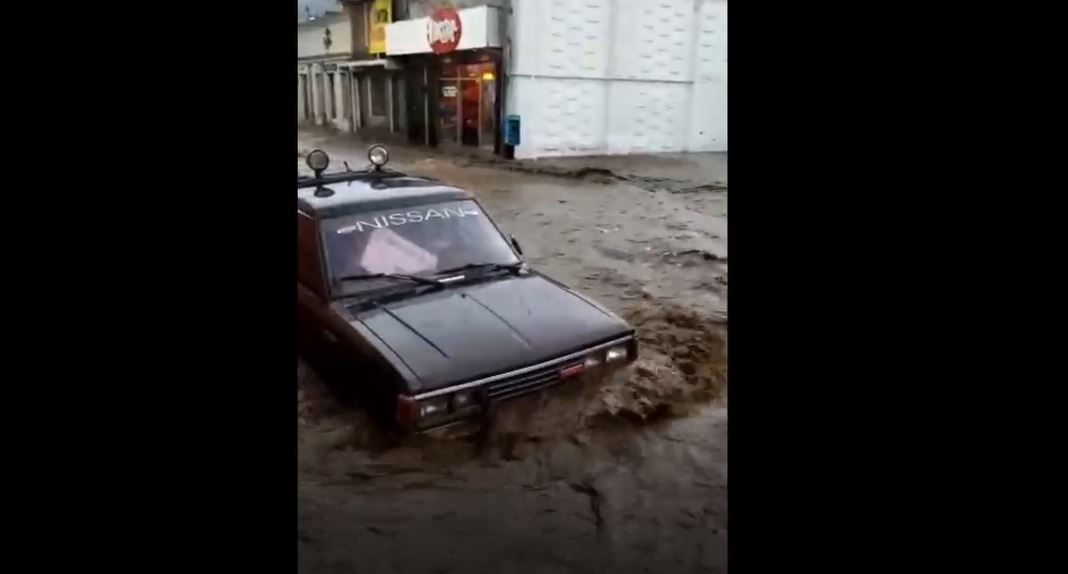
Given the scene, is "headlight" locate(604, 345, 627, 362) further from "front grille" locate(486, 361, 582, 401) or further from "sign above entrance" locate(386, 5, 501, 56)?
"sign above entrance" locate(386, 5, 501, 56)

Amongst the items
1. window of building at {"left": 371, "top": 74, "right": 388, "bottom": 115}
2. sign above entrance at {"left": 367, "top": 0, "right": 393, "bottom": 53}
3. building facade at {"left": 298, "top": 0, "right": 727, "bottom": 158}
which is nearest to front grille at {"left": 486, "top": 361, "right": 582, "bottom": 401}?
building facade at {"left": 298, "top": 0, "right": 727, "bottom": 158}

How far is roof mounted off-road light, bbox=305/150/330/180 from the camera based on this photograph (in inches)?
56.7

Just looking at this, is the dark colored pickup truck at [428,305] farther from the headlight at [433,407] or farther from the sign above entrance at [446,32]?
the sign above entrance at [446,32]

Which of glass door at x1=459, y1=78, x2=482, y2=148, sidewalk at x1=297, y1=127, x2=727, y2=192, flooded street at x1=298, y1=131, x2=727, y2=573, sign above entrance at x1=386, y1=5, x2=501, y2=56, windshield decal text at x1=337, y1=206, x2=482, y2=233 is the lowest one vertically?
flooded street at x1=298, y1=131, x2=727, y2=573

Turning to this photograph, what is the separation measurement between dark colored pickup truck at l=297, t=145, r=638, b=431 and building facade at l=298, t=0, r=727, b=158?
0.38 feet

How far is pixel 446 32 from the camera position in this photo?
4.81 ft

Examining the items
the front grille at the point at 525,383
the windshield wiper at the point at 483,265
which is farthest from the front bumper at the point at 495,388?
the windshield wiper at the point at 483,265

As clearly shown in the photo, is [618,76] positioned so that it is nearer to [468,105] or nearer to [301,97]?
[468,105]
